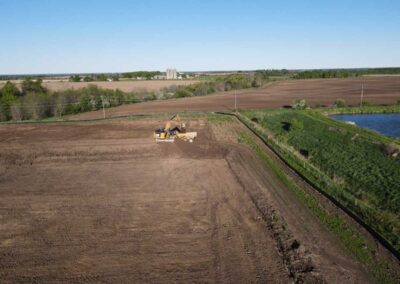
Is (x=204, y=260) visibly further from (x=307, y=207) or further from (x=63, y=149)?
(x=63, y=149)

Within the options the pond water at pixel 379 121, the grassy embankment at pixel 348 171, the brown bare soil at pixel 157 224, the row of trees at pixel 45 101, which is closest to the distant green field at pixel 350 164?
the grassy embankment at pixel 348 171

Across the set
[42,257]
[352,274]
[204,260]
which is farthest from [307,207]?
[42,257]

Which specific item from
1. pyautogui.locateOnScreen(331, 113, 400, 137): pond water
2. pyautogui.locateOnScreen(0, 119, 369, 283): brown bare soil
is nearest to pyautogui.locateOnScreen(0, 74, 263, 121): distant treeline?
pyautogui.locateOnScreen(0, 119, 369, 283): brown bare soil

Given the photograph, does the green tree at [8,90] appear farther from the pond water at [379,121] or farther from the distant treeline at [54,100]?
the pond water at [379,121]

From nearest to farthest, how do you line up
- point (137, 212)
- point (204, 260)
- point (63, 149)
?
point (204, 260) → point (137, 212) → point (63, 149)

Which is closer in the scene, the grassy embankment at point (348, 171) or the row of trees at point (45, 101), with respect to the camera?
the grassy embankment at point (348, 171)

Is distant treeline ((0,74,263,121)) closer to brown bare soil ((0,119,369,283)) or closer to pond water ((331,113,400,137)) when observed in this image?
brown bare soil ((0,119,369,283))
